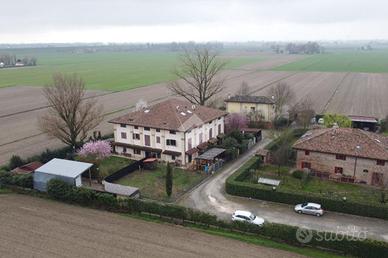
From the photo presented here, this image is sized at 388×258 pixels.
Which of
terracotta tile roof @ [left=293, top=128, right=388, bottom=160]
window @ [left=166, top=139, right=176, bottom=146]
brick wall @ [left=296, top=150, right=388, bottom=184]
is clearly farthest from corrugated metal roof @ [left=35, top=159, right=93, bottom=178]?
brick wall @ [left=296, top=150, right=388, bottom=184]

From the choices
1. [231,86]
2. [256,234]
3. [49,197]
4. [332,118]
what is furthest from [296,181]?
[231,86]

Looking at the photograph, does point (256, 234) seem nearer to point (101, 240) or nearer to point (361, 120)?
point (101, 240)

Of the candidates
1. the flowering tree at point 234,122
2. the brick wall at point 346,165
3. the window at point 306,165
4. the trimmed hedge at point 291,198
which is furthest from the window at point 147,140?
the window at point 306,165

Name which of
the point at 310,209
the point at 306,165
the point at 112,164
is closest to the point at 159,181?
the point at 112,164

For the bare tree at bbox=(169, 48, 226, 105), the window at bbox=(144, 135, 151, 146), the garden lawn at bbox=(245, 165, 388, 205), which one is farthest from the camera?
the bare tree at bbox=(169, 48, 226, 105)

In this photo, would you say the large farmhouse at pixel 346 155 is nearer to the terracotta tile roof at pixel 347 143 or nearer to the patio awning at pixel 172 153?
the terracotta tile roof at pixel 347 143

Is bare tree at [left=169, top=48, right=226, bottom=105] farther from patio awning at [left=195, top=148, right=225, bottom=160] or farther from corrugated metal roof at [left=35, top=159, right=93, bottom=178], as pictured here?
corrugated metal roof at [left=35, top=159, right=93, bottom=178]
